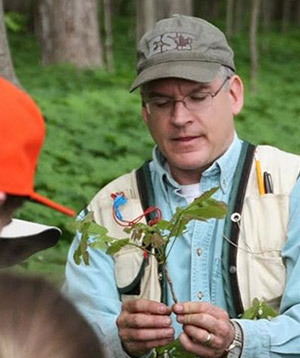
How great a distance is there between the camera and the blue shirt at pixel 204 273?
3664mm

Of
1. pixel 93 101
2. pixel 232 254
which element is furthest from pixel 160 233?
pixel 93 101

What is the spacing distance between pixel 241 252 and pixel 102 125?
8.93m

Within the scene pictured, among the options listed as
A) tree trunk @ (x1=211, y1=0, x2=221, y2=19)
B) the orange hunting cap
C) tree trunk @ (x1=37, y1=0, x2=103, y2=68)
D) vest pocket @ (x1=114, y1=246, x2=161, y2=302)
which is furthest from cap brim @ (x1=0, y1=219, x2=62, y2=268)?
tree trunk @ (x1=211, y1=0, x2=221, y2=19)

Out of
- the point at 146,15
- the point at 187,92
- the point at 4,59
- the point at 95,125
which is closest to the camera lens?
the point at 187,92

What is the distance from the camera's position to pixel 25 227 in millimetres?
3139

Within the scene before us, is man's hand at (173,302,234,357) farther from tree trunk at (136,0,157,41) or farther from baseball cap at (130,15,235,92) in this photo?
tree trunk at (136,0,157,41)

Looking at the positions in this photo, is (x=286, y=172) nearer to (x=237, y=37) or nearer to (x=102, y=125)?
(x=102, y=125)

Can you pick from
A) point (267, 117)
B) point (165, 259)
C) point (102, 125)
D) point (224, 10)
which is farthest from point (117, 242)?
point (224, 10)

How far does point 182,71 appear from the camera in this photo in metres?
3.86

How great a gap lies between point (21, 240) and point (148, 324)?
0.64m

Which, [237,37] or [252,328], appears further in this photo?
[237,37]

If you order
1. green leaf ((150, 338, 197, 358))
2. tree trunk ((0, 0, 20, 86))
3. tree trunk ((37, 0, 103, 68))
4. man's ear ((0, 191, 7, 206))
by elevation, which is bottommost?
tree trunk ((37, 0, 103, 68))

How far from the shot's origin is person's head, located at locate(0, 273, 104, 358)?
1.60 meters

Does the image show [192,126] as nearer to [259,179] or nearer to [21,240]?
[259,179]
